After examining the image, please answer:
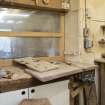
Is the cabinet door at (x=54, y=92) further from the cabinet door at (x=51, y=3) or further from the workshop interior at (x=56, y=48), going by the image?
the cabinet door at (x=51, y=3)

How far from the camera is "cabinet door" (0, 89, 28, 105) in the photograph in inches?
68.9

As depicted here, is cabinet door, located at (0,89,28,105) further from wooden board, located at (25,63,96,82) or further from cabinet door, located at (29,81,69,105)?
wooden board, located at (25,63,96,82)

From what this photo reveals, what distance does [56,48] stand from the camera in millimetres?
2652

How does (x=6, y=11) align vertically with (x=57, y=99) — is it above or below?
above

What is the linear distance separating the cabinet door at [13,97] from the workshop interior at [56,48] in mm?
10

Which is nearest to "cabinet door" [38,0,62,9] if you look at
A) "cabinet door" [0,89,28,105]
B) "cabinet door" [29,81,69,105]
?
"cabinet door" [29,81,69,105]

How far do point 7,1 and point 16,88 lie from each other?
965 millimetres

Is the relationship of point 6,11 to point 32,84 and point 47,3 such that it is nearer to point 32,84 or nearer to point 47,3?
point 47,3

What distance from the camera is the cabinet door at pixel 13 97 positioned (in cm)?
175

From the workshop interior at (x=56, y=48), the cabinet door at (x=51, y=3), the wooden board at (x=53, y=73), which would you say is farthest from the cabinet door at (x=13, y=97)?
the cabinet door at (x=51, y=3)

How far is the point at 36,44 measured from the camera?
8.21 feet

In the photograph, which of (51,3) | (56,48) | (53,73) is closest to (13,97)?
(53,73)

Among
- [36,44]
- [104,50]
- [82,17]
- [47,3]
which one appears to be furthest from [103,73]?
[47,3]

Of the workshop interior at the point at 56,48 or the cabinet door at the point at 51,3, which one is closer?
the workshop interior at the point at 56,48
